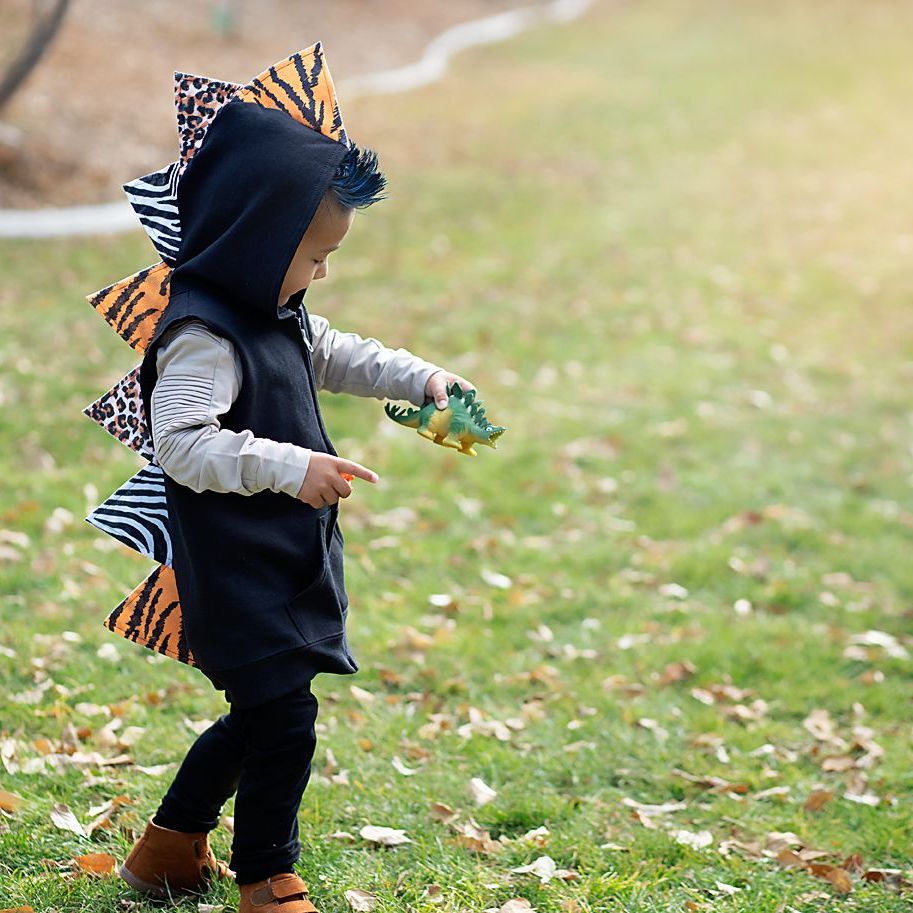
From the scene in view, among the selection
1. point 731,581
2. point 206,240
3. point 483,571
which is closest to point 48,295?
point 483,571

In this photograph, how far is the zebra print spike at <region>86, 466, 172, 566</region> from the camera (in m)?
3.12

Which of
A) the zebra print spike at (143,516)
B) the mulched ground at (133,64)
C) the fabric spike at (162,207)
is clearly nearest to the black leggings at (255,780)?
the zebra print spike at (143,516)

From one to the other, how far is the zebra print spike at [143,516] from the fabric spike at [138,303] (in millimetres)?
344

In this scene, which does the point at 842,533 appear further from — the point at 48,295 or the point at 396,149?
the point at 396,149

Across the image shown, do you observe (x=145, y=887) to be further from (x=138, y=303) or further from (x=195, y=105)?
(x=195, y=105)

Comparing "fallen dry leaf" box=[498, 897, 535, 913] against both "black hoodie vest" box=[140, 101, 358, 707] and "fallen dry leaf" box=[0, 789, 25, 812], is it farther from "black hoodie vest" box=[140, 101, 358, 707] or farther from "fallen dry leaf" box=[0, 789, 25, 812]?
"fallen dry leaf" box=[0, 789, 25, 812]

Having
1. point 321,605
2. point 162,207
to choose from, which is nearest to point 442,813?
point 321,605

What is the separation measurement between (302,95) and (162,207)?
0.42m

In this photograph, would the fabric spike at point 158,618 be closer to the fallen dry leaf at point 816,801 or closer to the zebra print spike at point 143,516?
the zebra print spike at point 143,516

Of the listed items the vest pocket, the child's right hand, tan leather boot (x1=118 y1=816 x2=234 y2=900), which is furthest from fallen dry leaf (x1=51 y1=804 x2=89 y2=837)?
the child's right hand

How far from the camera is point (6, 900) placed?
3.22 meters

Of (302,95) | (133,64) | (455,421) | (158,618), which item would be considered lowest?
(158,618)

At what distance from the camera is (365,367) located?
3221 mm

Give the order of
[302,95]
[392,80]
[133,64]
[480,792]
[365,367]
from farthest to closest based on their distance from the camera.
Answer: [392,80] < [133,64] < [480,792] < [365,367] < [302,95]
